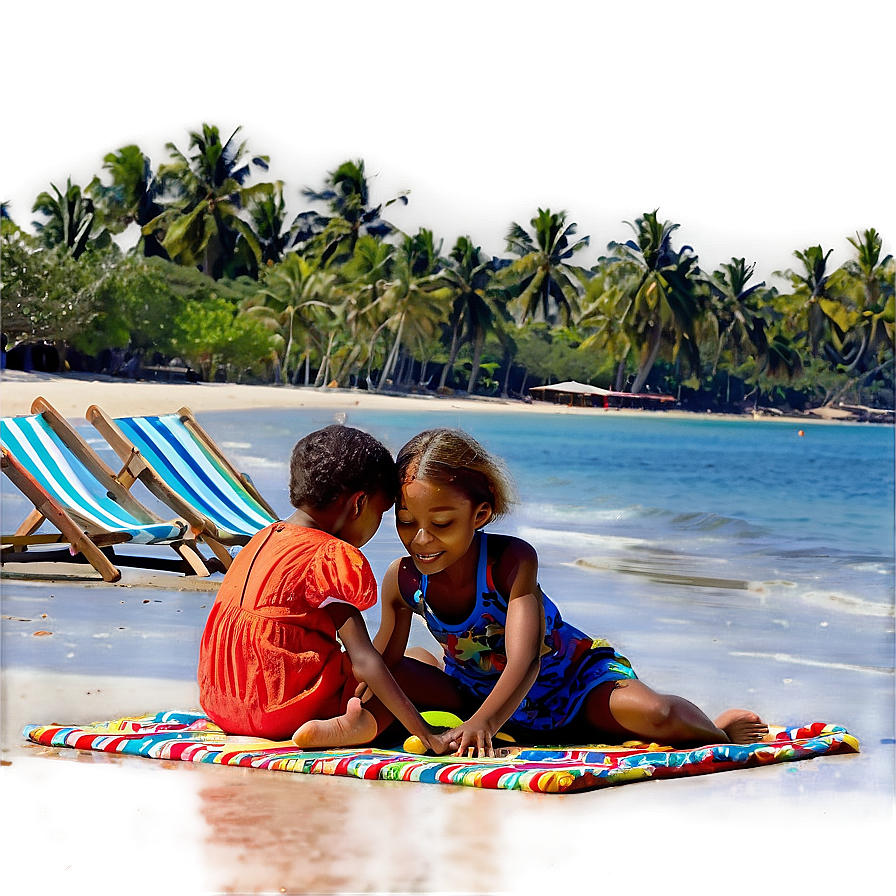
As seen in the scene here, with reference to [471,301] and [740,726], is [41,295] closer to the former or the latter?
[471,301]

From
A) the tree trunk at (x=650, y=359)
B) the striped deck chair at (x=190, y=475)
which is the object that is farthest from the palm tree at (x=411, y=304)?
the striped deck chair at (x=190, y=475)

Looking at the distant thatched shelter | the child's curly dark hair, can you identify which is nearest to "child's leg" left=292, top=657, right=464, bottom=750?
the child's curly dark hair

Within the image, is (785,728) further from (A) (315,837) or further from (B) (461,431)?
(A) (315,837)

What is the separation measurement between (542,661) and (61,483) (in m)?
3.97

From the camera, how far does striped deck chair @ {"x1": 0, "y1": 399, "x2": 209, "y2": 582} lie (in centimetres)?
604

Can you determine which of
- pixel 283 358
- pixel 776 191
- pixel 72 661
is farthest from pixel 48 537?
pixel 776 191

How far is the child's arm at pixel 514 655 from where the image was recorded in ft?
9.96

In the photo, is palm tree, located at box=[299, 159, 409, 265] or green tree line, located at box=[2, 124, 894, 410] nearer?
green tree line, located at box=[2, 124, 894, 410]

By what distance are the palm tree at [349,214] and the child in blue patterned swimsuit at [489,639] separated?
60.6 m

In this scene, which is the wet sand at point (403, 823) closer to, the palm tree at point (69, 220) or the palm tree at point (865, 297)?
the palm tree at point (69, 220)

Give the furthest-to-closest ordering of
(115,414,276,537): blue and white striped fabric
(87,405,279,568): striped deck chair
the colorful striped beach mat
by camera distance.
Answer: (115,414,276,537): blue and white striped fabric < (87,405,279,568): striped deck chair < the colorful striped beach mat

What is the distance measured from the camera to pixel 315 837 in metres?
2.54

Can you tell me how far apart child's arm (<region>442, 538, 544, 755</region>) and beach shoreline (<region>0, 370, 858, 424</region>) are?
58.8 feet

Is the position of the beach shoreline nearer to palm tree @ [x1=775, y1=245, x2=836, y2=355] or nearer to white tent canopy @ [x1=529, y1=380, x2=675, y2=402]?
white tent canopy @ [x1=529, y1=380, x2=675, y2=402]
